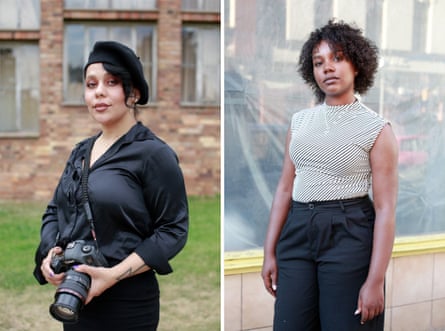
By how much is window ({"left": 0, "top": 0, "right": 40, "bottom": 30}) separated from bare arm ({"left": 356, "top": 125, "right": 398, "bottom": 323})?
9.49m

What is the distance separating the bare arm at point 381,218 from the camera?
197 cm

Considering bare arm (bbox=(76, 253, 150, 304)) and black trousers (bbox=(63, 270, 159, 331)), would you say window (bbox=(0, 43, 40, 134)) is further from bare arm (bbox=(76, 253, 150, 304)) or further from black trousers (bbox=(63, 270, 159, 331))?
bare arm (bbox=(76, 253, 150, 304))

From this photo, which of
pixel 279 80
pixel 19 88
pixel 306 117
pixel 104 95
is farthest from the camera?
pixel 19 88

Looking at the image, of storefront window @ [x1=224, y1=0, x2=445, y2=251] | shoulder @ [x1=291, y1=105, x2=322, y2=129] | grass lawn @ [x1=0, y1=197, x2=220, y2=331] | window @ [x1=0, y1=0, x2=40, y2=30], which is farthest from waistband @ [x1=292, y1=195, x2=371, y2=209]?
window @ [x1=0, y1=0, x2=40, y2=30]

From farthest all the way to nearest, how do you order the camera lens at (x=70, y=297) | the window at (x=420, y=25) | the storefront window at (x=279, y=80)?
1. the window at (x=420, y=25)
2. the storefront window at (x=279, y=80)
3. the camera lens at (x=70, y=297)

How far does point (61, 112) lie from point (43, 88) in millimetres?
553

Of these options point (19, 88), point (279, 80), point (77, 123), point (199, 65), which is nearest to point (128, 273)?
point (279, 80)

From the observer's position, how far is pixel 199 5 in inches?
418

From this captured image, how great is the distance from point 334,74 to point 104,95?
0.83 meters

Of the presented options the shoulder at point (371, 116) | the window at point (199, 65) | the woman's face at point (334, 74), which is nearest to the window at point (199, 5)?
the window at point (199, 65)

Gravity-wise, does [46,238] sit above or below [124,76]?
below

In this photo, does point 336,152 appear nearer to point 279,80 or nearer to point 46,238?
point 46,238

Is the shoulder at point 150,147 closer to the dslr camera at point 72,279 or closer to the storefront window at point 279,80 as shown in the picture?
the dslr camera at point 72,279

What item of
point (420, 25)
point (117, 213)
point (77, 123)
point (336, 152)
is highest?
point (420, 25)
